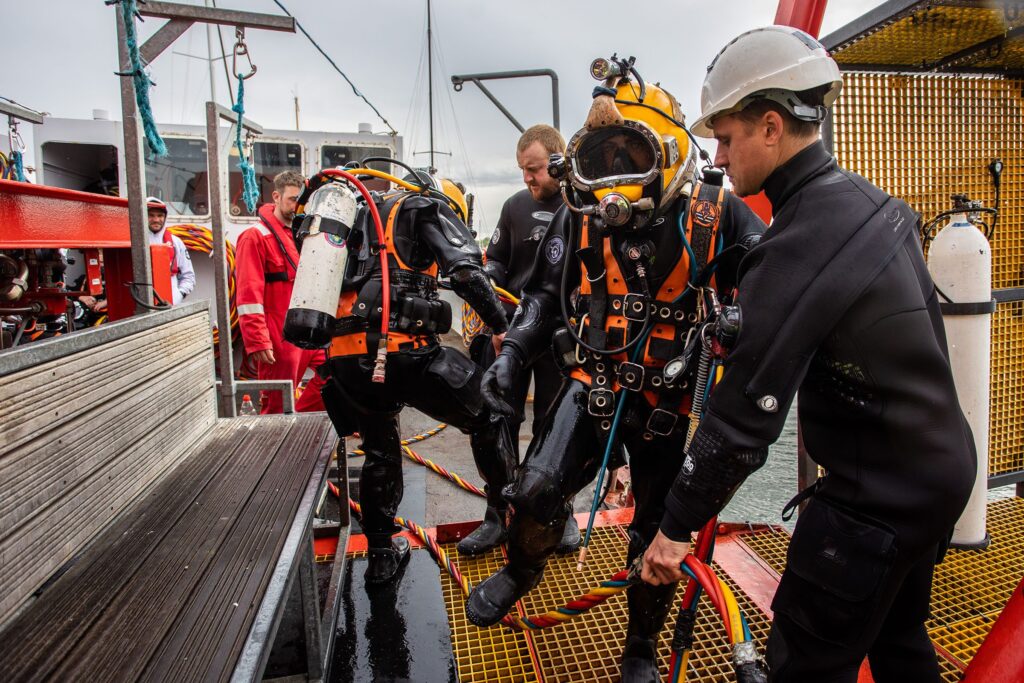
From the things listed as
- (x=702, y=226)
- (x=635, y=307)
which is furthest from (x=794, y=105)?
(x=635, y=307)

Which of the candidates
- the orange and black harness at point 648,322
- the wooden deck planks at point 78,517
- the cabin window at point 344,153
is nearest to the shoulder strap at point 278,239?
the wooden deck planks at point 78,517

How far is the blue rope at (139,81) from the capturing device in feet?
8.02

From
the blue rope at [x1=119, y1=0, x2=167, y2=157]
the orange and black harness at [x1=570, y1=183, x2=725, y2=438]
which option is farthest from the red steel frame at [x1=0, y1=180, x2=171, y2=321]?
the orange and black harness at [x1=570, y1=183, x2=725, y2=438]

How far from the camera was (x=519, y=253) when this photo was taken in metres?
3.74

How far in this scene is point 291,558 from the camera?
1.79 metres

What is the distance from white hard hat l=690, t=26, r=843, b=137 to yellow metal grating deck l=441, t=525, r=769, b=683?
6.67 feet

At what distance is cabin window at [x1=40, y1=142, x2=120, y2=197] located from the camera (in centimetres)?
866

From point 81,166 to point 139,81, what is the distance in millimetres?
8682

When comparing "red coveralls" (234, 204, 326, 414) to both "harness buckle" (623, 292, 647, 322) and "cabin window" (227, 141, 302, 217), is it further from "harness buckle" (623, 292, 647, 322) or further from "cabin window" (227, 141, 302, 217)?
"cabin window" (227, 141, 302, 217)

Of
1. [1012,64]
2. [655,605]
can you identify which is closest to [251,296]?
[655,605]

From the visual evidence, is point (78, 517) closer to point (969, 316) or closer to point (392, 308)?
point (392, 308)

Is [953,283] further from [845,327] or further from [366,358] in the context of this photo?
[366,358]

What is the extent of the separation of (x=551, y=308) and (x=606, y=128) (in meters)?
0.79

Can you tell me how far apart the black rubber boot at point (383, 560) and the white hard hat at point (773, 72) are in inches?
100.0
